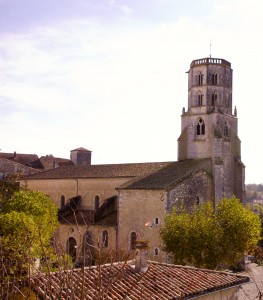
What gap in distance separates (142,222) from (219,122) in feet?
39.8

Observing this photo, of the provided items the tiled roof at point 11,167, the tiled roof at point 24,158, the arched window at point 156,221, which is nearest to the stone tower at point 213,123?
the arched window at point 156,221

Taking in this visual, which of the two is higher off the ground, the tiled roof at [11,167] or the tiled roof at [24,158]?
the tiled roof at [24,158]

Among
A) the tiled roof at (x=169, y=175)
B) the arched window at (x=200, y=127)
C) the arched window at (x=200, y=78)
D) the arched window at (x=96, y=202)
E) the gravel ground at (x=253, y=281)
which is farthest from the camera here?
the arched window at (x=96, y=202)

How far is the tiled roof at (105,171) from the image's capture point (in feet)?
131

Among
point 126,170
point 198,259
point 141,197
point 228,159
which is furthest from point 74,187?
point 198,259

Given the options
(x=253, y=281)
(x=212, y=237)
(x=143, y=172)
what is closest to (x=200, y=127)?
(x=143, y=172)

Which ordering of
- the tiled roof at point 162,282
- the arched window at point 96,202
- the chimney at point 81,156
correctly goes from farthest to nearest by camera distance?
the chimney at point 81,156, the arched window at point 96,202, the tiled roof at point 162,282

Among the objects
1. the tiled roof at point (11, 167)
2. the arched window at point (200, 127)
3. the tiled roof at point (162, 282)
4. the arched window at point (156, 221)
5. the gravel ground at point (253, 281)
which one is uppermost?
the arched window at point (200, 127)

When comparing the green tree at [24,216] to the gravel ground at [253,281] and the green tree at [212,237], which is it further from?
the gravel ground at [253,281]

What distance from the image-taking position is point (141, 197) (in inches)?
1357

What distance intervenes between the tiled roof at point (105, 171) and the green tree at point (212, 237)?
10744 mm

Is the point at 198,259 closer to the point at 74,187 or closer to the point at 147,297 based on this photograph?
the point at 147,297

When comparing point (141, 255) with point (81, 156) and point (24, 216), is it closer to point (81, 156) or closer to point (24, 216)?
point (24, 216)

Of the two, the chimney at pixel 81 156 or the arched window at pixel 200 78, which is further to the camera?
the chimney at pixel 81 156
